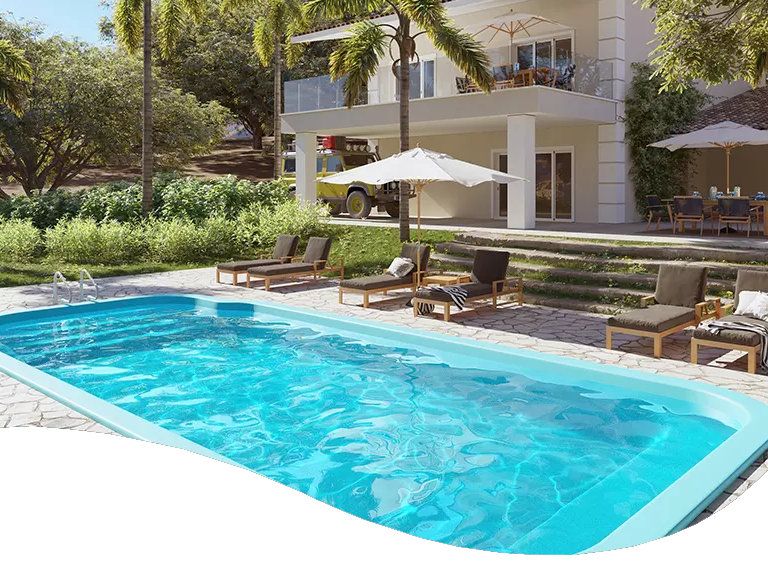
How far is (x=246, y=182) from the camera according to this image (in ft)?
75.6

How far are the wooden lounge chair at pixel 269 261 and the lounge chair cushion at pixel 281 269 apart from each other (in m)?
0.41

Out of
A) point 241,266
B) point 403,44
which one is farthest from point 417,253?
point 403,44

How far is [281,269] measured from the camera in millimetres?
15430

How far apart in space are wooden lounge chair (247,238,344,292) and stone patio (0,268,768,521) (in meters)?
0.30

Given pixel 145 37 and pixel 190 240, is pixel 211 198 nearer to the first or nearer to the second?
pixel 190 240

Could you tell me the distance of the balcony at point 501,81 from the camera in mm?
21406

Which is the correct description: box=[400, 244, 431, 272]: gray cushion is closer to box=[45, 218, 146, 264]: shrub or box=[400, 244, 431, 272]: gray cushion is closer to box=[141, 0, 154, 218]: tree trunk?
box=[45, 218, 146, 264]: shrub

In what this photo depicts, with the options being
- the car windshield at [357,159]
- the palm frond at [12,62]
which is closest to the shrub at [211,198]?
the palm frond at [12,62]

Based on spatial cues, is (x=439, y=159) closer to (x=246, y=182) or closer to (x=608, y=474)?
(x=608, y=474)

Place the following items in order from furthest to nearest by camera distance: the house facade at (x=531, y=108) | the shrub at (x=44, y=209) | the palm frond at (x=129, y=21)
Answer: the shrub at (x=44, y=209) < the house facade at (x=531, y=108) < the palm frond at (x=129, y=21)

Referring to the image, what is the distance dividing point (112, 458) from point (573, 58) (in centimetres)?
1964

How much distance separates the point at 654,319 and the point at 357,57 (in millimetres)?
11297

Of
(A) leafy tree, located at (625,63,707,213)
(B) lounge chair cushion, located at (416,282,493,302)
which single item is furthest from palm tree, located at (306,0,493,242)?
(A) leafy tree, located at (625,63,707,213)

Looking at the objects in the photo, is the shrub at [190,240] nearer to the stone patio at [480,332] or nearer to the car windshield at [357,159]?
the stone patio at [480,332]
